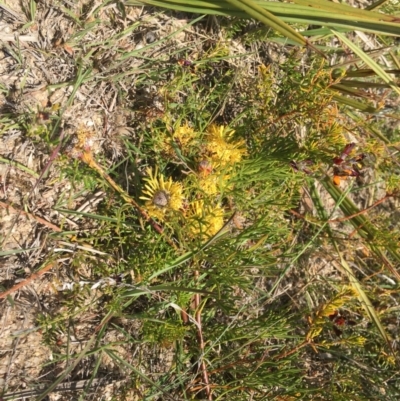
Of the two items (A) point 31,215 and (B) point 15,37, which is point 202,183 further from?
(B) point 15,37

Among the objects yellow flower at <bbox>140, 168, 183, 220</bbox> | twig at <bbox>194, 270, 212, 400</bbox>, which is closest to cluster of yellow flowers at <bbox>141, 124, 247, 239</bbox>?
yellow flower at <bbox>140, 168, 183, 220</bbox>

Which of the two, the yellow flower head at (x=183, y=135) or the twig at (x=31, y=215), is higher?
the yellow flower head at (x=183, y=135)

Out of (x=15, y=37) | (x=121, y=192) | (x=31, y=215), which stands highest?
(x=15, y=37)

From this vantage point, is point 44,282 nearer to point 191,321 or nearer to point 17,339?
point 17,339

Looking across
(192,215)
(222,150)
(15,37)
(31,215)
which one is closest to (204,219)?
(192,215)

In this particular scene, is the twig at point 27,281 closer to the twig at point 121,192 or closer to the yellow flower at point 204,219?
the twig at point 121,192

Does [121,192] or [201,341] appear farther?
[201,341]

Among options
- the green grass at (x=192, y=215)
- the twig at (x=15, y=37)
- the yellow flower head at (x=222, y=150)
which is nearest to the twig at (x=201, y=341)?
the green grass at (x=192, y=215)

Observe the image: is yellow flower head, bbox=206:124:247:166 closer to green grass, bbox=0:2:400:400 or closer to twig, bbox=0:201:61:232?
green grass, bbox=0:2:400:400
